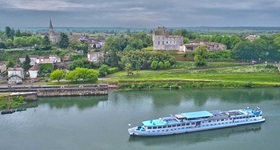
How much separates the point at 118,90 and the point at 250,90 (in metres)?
19.8

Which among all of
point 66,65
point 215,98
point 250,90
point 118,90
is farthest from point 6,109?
point 250,90

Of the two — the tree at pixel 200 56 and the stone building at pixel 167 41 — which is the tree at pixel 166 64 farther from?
→ the stone building at pixel 167 41

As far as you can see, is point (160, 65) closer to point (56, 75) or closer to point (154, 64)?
point (154, 64)

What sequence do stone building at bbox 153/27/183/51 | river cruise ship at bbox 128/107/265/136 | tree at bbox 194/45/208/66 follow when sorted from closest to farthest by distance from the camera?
1. river cruise ship at bbox 128/107/265/136
2. tree at bbox 194/45/208/66
3. stone building at bbox 153/27/183/51

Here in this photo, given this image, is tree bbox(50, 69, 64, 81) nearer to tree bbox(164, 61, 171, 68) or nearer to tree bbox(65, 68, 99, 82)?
tree bbox(65, 68, 99, 82)

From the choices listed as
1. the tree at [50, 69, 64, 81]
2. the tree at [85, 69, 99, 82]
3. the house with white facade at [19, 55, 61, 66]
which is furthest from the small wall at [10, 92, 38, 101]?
the house with white facade at [19, 55, 61, 66]

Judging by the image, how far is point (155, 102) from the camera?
39219 mm

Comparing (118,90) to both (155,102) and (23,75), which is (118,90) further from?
(23,75)

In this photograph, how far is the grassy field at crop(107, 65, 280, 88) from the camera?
156 feet

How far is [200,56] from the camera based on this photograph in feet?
196

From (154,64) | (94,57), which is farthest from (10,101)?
(154,64)

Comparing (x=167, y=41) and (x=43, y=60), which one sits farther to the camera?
(x=167, y=41)

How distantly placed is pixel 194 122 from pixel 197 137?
163 cm

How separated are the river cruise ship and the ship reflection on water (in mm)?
392
